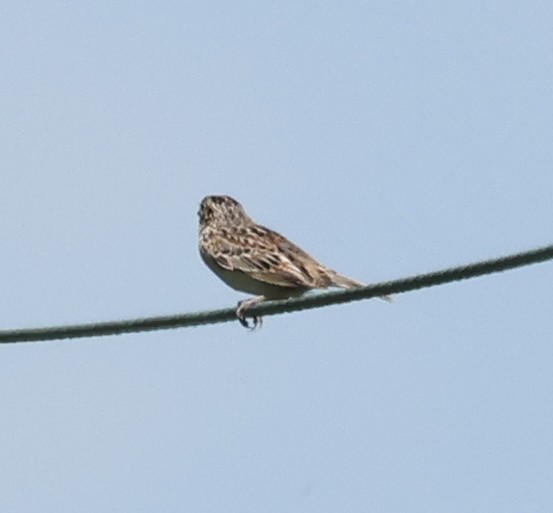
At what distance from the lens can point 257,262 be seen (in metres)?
20.0

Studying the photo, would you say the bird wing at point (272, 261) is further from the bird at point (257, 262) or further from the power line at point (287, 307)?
the power line at point (287, 307)

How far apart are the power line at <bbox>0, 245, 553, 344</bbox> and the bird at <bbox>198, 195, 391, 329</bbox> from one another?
2.40 m

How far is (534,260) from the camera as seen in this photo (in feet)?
42.2

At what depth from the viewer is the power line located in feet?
43.4

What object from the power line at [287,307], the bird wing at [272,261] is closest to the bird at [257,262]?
the bird wing at [272,261]

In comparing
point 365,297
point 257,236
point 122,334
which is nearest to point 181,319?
point 122,334

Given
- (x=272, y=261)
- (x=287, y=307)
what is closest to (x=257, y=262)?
(x=272, y=261)

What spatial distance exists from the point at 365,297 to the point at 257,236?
7.01m

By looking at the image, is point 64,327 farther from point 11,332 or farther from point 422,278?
point 422,278

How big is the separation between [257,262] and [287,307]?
14.8ft

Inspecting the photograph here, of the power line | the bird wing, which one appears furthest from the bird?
the power line

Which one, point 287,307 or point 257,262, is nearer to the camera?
point 287,307

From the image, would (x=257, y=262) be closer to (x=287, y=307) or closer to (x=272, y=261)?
(x=272, y=261)

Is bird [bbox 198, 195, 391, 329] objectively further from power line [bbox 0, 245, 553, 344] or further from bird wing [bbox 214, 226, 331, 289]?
power line [bbox 0, 245, 553, 344]
